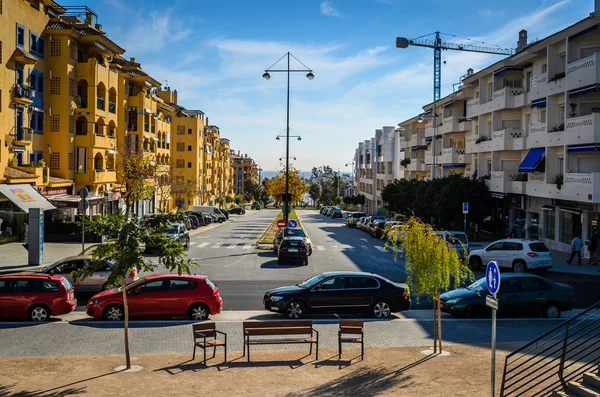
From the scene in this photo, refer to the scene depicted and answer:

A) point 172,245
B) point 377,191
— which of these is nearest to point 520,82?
point 172,245

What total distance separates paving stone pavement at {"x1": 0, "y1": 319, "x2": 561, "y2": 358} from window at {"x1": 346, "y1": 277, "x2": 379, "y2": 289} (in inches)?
53.9

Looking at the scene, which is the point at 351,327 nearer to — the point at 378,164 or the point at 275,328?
the point at 275,328

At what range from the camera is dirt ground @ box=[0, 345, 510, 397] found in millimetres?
11148

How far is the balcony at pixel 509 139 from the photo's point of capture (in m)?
41.2

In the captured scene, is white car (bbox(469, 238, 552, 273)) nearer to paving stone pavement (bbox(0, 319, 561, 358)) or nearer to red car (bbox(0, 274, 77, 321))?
paving stone pavement (bbox(0, 319, 561, 358))

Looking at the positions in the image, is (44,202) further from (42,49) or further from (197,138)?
(197,138)

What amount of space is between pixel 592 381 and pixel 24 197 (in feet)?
102

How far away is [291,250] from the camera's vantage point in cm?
3069

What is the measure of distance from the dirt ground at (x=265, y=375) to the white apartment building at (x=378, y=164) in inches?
2768

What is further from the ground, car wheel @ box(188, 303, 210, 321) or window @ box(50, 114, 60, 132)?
window @ box(50, 114, 60, 132)

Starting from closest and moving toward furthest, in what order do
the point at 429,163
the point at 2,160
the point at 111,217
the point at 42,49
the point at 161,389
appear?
the point at 161,389, the point at 111,217, the point at 2,160, the point at 42,49, the point at 429,163

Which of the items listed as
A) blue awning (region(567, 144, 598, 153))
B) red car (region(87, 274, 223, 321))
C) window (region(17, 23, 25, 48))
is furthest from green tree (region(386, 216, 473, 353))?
window (region(17, 23, 25, 48))

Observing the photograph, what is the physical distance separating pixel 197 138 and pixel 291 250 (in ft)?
203

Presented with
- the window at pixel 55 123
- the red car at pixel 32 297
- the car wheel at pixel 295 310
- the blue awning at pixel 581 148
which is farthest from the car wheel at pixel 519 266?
the window at pixel 55 123
